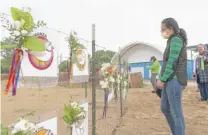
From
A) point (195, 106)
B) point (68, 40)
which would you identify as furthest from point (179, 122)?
point (195, 106)

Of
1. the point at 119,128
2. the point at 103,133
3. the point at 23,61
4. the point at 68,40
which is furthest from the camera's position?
the point at 119,128

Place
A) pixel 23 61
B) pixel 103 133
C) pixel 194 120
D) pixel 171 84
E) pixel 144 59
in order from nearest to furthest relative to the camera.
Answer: pixel 23 61 → pixel 171 84 → pixel 103 133 → pixel 194 120 → pixel 144 59

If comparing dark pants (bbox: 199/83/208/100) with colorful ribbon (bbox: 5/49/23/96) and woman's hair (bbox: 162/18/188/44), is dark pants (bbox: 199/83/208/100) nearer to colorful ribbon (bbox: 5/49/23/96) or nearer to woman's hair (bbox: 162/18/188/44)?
woman's hair (bbox: 162/18/188/44)

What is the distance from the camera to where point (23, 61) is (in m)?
1.86

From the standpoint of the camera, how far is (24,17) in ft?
5.73

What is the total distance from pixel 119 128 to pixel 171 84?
167 centimetres

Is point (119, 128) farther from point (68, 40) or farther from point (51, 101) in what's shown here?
point (51, 101)

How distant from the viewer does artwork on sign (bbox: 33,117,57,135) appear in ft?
6.91

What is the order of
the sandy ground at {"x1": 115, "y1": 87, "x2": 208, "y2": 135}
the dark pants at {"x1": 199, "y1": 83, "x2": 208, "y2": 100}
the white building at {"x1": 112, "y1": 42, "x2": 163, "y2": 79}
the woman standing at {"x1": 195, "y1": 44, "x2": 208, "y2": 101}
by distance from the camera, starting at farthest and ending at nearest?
the white building at {"x1": 112, "y1": 42, "x2": 163, "y2": 79} < the dark pants at {"x1": 199, "y1": 83, "x2": 208, "y2": 100} < the woman standing at {"x1": 195, "y1": 44, "x2": 208, "y2": 101} < the sandy ground at {"x1": 115, "y1": 87, "x2": 208, "y2": 135}

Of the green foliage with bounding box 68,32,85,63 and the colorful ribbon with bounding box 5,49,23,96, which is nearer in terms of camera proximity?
the colorful ribbon with bounding box 5,49,23,96

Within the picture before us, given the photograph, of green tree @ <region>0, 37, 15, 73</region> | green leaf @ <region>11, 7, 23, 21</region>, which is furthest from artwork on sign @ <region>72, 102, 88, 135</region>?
green leaf @ <region>11, 7, 23, 21</region>

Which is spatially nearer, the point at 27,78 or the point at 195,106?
the point at 27,78

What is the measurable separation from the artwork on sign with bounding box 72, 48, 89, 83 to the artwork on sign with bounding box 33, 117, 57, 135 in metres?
0.78

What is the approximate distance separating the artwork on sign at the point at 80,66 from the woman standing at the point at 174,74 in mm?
931
